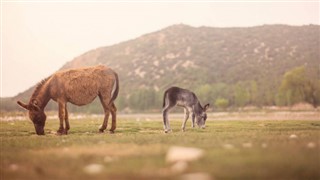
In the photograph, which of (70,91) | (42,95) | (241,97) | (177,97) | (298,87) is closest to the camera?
(70,91)

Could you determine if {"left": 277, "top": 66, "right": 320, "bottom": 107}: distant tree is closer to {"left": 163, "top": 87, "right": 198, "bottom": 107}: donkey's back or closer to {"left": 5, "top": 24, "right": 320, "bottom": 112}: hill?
{"left": 5, "top": 24, "right": 320, "bottom": 112}: hill

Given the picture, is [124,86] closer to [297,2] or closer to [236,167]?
[297,2]

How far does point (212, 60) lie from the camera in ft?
372

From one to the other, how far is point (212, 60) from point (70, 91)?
97185 millimetres

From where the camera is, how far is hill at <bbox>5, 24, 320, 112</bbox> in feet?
245

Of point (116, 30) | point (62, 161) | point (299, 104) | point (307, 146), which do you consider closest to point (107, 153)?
point (62, 161)

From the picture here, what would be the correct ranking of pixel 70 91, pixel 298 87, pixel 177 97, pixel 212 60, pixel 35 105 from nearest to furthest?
pixel 35 105 → pixel 70 91 → pixel 177 97 → pixel 298 87 → pixel 212 60

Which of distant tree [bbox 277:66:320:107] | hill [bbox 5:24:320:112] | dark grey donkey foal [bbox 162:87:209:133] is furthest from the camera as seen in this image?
hill [bbox 5:24:320:112]

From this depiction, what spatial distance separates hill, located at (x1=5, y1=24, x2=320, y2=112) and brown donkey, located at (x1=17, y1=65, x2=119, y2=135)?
134ft

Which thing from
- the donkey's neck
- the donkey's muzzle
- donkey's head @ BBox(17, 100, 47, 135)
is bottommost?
the donkey's muzzle

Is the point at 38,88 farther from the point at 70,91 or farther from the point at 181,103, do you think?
the point at 181,103

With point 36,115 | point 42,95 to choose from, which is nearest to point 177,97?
point 42,95

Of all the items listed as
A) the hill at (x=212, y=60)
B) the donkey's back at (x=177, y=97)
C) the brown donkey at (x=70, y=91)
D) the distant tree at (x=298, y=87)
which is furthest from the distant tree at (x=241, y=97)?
the brown donkey at (x=70, y=91)

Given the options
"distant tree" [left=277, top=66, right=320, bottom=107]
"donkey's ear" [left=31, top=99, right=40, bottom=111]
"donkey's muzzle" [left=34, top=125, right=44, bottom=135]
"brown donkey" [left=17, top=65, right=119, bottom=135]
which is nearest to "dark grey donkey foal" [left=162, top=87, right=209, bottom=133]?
"brown donkey" [left=17, top=65, right=119, bottom=135]
